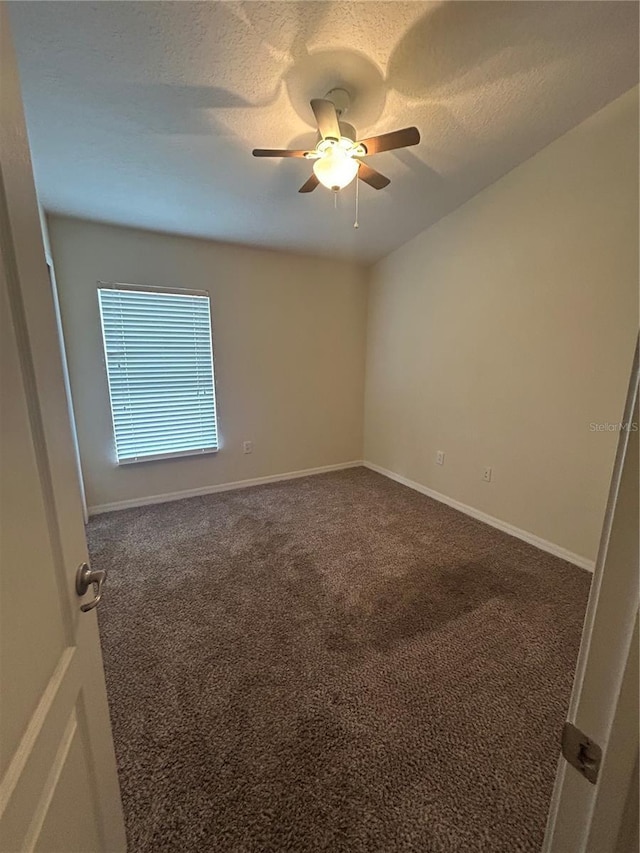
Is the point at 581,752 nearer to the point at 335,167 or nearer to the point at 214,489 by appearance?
the point at 335,167

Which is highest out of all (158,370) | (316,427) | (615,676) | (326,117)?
(326,117)

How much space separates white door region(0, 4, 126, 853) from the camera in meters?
0.49

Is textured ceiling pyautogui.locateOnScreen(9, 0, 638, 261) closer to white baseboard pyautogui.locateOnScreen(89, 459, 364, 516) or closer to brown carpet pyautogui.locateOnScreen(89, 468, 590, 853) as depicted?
white baseboard pyautogui.locateOnScreen(89, 459, 364, 516)

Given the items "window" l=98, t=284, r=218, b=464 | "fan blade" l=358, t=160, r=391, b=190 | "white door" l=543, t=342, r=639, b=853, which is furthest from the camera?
"window" l=98, t=284, r=218, b=464

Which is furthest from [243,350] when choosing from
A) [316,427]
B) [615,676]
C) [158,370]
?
[615,676]

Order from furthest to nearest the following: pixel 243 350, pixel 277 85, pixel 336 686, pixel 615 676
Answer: pixel 243 350 < pixel 277 85 < pixel 336 686 < pixel 615 676

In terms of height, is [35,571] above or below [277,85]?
below

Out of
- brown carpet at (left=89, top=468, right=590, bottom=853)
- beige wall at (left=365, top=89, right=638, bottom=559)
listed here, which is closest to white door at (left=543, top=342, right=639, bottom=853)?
brown carpet at (left=89, top=468, right=590, bottom=853)

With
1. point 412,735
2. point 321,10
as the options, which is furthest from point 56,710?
point 321,10

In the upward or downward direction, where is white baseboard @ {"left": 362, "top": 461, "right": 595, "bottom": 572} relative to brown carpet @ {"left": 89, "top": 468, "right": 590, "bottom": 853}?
upward

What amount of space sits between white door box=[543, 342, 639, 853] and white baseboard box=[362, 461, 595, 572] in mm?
2313

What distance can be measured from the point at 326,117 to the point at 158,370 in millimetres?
2443

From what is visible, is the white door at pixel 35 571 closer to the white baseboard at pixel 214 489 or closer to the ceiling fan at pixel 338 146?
the ceiling fan at pixel 338 146

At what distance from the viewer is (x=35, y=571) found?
22.9 inches
